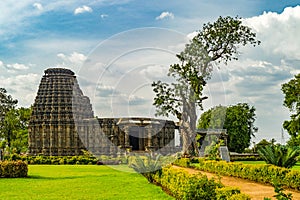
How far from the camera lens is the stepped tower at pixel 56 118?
43469 mm

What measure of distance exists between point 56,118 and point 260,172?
102ft

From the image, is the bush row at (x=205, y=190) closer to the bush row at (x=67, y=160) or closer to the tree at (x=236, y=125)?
the bush row at (x=67, y=160)

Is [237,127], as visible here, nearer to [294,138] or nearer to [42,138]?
[294,138]

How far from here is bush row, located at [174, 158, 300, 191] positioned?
13.5m

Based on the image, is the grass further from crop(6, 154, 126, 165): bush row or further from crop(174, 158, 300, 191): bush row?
crop(6, 154, 126, 165): bush row

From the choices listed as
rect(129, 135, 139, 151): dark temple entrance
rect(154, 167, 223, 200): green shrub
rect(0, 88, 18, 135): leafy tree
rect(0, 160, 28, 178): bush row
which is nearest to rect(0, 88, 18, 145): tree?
rect(0, 88, 18, 135): leafy tree

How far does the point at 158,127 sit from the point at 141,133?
2.45 meters

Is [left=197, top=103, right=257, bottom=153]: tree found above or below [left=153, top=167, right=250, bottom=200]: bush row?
above

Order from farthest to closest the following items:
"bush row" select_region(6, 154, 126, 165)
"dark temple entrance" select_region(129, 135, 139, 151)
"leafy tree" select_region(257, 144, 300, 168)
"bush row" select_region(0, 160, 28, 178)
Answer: "dark temple entrance" select_region(129, 135, 139, 151) → "bush row" select_region(6, 154, 126, 165) → "bush row" select_region(0, 160, 28, 178) → "leafy tree" select_region(257, 144, 300, 168)

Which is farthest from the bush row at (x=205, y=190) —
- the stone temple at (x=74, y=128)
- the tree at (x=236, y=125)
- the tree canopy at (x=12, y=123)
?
the tree canopy at (x=12, y=123)

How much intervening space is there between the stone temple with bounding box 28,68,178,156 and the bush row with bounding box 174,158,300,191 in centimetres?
1875

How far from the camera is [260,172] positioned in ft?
51.7

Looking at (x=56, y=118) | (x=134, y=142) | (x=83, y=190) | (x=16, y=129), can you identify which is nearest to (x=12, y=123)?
(x=16, y=129)

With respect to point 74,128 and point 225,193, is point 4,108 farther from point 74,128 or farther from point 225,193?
point 225,193
